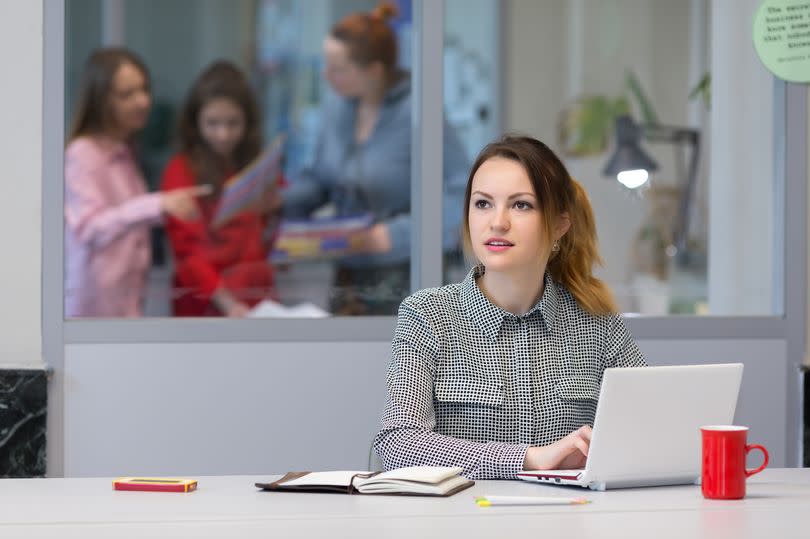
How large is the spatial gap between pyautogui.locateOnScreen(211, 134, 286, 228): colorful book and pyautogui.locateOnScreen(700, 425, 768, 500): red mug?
3.21 meters

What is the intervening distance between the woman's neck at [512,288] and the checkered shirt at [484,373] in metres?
0.03

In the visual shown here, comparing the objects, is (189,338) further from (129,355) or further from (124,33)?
(124,33)

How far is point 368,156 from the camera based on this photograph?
16.0ft

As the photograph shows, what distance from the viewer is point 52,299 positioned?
10.5ft

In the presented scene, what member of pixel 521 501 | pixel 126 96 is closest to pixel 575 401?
pixel 521 501

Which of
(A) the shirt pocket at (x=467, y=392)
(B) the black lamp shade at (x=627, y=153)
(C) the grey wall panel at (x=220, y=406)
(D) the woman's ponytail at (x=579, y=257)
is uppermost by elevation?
(B) the black lamp shade at (x=627, y=153)

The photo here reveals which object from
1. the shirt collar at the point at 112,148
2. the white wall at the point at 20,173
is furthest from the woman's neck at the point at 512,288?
the shirt collar at the point at 112,148

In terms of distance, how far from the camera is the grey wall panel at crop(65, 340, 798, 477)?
3.23 metres

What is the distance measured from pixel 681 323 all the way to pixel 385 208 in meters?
1.60

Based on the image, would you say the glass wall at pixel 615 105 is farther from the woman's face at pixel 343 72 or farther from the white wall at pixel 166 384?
the white wall at pixel 166 384

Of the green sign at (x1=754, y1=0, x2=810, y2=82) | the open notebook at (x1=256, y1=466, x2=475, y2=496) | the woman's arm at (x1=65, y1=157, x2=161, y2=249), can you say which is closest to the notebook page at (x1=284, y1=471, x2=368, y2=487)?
the open notebook at (x1=256, y1=466, x2=475, y2=496)

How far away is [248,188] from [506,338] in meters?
2.78

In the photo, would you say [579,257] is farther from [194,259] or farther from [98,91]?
[98,91]

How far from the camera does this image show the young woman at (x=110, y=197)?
428 cm
